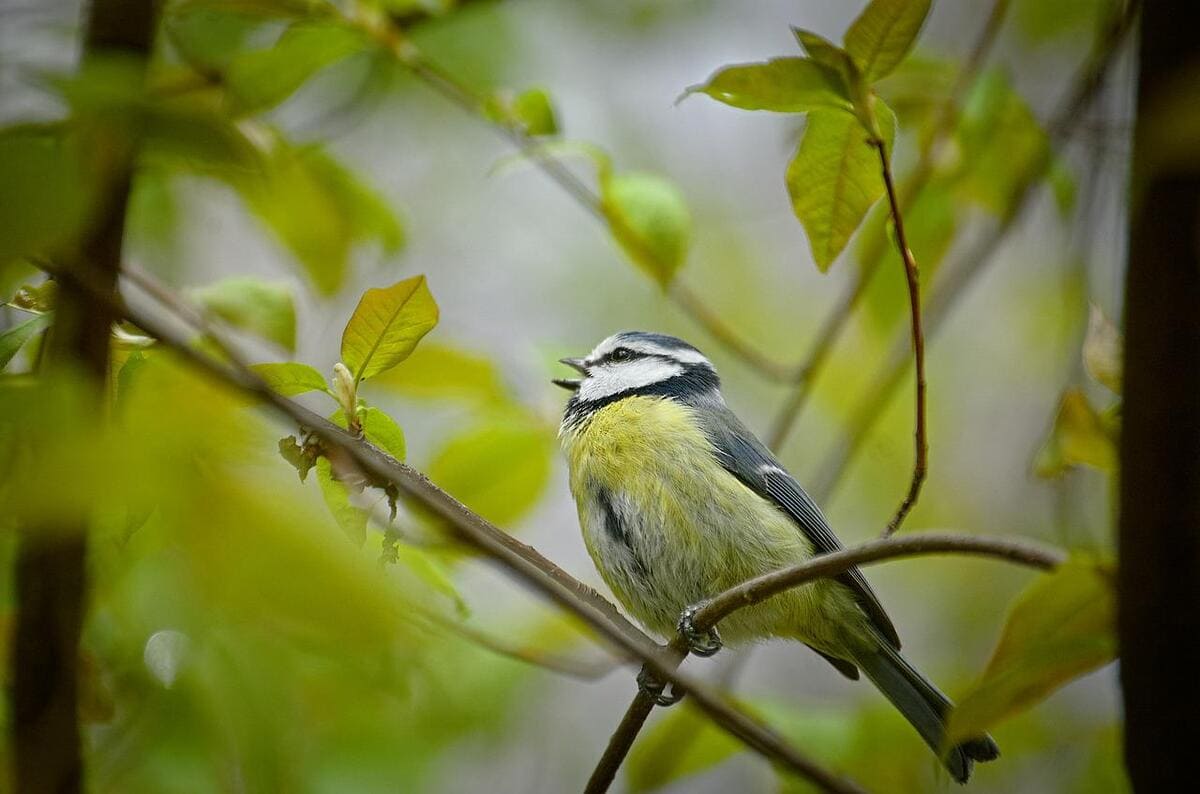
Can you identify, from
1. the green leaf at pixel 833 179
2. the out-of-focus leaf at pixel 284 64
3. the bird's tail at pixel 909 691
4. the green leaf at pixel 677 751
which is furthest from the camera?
the bird's tail at pixel 909 691

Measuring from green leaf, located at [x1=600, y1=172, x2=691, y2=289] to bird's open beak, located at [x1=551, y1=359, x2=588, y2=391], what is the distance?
0.62 meters

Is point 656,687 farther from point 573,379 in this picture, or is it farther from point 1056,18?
point 1056,18

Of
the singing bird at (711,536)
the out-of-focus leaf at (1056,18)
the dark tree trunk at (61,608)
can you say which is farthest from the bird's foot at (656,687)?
the out-of-focus leaf at (1056,18)

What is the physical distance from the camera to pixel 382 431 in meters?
1.47

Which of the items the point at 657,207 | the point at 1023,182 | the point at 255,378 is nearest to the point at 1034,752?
the point at 1023,182

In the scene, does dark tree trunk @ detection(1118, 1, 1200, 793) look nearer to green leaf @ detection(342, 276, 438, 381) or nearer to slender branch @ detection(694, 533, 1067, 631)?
slender branch @ detection(694, 533, 1067, 631)

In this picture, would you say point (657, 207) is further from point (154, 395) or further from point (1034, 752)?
point (1034, 752)

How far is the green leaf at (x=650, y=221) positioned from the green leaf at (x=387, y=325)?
645 mm

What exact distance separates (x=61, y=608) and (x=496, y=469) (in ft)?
3.76

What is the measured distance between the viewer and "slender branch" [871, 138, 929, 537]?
4.30 ft

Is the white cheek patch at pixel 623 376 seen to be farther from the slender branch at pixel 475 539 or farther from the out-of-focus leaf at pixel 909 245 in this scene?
the slender branch at pixel 475 539

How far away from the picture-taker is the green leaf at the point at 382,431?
1.45 m

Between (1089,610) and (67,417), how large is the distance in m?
0.91

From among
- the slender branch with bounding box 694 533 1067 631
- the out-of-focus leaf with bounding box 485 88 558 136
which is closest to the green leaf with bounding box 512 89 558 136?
the out-of-focus leaf with bounding box 485 88 558 136
